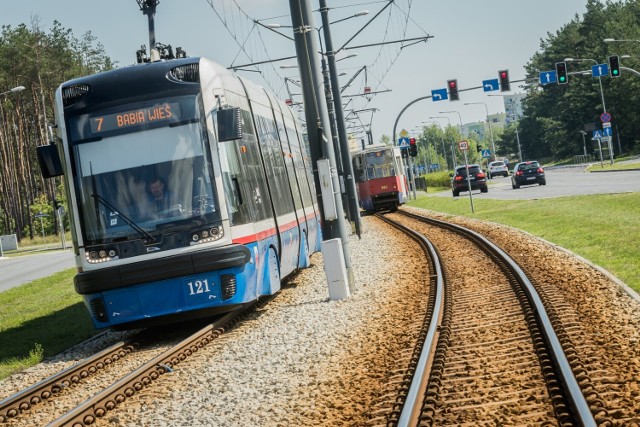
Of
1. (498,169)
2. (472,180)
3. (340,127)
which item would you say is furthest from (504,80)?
(498,169)

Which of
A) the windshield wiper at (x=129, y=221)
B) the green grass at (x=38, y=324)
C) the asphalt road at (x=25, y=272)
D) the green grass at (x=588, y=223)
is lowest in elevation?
the green grass at (x=588, y=223)

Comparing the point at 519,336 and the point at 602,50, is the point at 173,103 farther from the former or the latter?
the point at 602,50

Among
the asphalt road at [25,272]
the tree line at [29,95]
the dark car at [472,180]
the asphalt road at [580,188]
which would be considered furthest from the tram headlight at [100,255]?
the tree line at [29,95]

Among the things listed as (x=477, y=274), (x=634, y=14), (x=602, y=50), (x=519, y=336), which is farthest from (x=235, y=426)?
(x=634, y=14)

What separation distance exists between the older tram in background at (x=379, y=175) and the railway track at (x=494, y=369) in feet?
105

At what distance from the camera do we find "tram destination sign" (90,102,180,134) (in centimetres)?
1266

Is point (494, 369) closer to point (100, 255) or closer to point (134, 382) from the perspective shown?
point (134, 382)

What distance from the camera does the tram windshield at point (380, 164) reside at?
45.4 metres

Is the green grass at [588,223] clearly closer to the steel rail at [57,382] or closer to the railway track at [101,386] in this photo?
the railway track at [101,386]

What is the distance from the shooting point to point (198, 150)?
1255 centimetres

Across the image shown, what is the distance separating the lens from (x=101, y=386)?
10227 millimetres

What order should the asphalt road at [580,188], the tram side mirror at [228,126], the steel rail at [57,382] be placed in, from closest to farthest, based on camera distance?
the steel rail at [57,382] < the tram side mirror at [228,126] < the asphalt road at [580,188]

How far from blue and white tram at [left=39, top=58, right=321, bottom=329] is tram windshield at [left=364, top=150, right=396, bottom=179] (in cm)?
3259

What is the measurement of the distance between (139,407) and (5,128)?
66596mm
